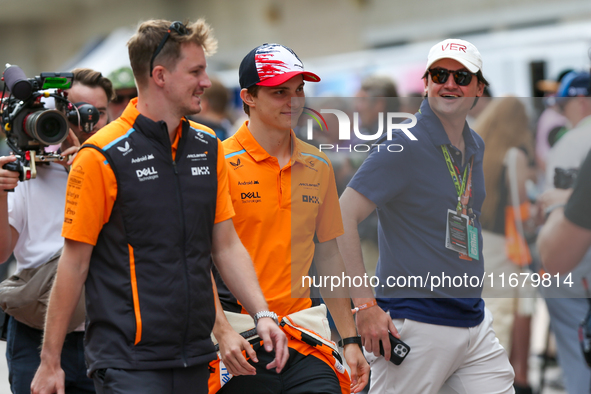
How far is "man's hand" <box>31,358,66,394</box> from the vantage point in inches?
103

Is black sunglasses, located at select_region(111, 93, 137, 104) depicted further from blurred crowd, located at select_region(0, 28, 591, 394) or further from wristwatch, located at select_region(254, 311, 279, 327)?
wristwatch, located at select_region(254, 311, 279, 327)

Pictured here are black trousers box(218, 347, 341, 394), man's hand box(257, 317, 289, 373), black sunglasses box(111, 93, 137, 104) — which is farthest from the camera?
black sunglasses box(111, 93, 137, 104)

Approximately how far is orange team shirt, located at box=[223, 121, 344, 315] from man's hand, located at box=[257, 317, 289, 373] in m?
0.37

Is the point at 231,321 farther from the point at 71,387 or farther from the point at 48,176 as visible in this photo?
the point at 48,176

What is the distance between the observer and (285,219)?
10.5 feet

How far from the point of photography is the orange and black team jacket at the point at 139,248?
8.58 ft

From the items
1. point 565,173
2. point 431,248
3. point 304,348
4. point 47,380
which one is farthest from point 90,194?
point 565,173

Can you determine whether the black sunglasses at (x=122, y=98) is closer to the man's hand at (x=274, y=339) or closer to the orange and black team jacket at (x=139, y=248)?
the orange and black team jacket at (x=139, y=248)

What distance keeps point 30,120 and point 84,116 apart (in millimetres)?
381

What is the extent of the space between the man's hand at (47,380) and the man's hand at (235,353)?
24.1 inches

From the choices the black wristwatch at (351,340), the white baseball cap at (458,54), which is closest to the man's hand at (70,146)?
the black wristwatch at (351,340)

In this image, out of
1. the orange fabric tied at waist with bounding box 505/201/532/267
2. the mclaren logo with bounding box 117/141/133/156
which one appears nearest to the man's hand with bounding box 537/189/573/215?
the orange fabric tied at waist with bounding box 505/201/532/267

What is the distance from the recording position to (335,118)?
3.31m

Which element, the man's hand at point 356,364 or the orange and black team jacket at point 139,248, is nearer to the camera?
the orange and black team jacket at point 139,248
